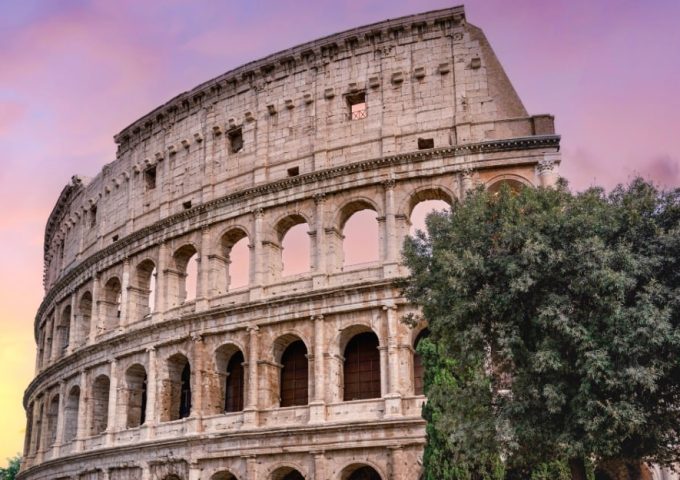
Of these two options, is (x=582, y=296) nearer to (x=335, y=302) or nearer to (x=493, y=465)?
(x=493, y=465)

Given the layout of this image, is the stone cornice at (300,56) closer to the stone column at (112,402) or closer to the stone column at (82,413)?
the stone column at (112,402)

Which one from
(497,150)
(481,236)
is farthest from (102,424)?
(481,236)

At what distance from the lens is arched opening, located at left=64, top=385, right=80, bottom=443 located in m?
32.3

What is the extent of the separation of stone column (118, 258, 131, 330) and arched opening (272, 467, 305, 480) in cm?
908

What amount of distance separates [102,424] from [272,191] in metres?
11.6

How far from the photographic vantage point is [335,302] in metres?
24.2

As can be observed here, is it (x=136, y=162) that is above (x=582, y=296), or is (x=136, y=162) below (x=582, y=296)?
above

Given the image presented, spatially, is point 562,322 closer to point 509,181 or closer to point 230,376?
point 509,181

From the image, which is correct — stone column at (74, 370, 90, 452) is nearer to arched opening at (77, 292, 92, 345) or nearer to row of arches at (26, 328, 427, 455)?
row of arches at (26, 328, 427, 455)

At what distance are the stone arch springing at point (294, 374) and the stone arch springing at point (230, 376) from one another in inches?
51.9

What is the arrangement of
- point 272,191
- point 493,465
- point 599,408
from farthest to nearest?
1. point 272,191
2. point 493,465
3. point 599,408

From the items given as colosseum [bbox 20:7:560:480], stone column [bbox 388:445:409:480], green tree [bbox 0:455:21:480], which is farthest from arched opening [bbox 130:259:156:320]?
green tree [bbox 0:455:21:480]

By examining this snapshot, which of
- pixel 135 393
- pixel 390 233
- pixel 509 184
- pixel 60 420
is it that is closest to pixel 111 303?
pixel 135 393

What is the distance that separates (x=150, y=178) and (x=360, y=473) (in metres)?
14.7
